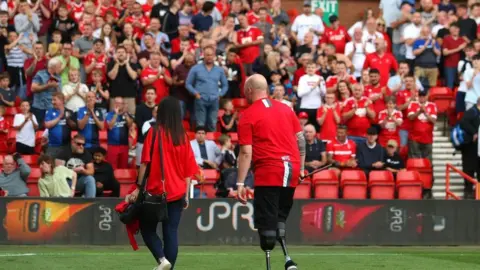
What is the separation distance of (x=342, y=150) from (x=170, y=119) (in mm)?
9362

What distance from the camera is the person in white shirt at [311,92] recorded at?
69.4 ft

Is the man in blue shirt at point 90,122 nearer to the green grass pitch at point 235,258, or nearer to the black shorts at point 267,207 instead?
the green grass pitch at point 235,258

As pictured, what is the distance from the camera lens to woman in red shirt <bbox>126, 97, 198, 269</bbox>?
10539 millimetres

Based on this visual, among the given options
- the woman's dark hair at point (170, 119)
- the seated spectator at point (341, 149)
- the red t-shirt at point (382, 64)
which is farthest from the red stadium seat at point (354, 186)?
the woman's dark hair at point (170, 119)

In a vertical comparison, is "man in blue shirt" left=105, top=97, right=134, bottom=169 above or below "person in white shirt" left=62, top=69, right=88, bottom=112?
below

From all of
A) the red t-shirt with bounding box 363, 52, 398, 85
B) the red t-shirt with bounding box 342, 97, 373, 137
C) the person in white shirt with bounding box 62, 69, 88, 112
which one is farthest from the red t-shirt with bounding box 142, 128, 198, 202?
the red t-shirt with bounding box 363, 52, 398, 85

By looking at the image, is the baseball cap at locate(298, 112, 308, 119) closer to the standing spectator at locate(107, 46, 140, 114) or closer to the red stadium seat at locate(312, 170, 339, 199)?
the red stadium seat at locate(312, 170, 339, 199)

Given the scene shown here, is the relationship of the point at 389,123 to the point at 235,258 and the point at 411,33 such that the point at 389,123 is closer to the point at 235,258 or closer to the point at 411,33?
the point at 411,33

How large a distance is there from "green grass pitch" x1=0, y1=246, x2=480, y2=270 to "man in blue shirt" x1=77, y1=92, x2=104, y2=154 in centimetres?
328

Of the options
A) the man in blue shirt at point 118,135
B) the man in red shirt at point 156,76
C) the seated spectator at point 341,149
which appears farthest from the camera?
the man in red shirt at point 156,76

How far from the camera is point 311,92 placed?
69.5 ft

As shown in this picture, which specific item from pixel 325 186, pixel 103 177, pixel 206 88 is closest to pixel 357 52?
pixel 206 88

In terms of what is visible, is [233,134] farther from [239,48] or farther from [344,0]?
[344,0]

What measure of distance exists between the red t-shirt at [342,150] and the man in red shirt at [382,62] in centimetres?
368
